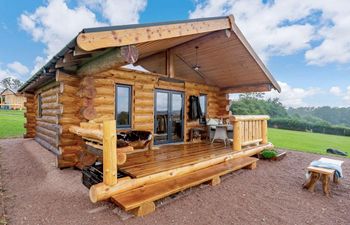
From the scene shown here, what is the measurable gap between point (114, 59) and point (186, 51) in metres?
3.70

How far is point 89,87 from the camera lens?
15.9 feet

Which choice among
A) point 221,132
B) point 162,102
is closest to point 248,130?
point 221,132

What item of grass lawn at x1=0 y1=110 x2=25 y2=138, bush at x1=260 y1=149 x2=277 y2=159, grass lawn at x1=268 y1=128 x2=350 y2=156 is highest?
grass lawn at x1=0 y1=110 x2=25 y2=138

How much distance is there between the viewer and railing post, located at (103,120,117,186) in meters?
2.96

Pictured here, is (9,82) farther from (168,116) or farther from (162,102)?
(168,116)

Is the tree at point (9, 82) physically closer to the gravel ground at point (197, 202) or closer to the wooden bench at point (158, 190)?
the gravel ground at point (197, 202)

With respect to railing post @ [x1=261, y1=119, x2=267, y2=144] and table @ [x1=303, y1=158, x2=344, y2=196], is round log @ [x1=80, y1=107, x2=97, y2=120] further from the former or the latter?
railing post @ [x1=261, y1=119, x2=267, y2=144]

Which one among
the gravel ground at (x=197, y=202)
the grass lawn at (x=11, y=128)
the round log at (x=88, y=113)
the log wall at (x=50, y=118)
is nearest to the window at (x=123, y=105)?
the round log at (x=88, y=113)

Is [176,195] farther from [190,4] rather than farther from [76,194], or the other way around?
[190,4]

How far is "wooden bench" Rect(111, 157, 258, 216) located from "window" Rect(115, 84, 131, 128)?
2632 mm

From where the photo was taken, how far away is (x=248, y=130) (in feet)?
21.1

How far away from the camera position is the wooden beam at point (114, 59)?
3.04 metres

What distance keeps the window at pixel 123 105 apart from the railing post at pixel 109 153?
8.80ft

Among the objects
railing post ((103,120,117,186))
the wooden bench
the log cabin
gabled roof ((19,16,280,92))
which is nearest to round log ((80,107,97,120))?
the log cabin
